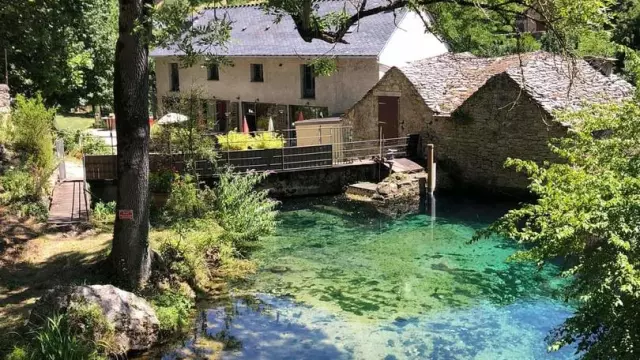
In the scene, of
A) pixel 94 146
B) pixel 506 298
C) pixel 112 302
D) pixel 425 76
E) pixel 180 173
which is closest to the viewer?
pixel 112 302

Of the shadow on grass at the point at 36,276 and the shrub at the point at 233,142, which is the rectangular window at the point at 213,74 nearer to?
the shrub at the point at 233,142

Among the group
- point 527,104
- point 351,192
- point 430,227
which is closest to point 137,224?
point 430,227

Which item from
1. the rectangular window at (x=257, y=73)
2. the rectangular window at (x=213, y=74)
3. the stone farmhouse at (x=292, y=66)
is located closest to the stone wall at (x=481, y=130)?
the stone farmhouse at (x=292, y=66)

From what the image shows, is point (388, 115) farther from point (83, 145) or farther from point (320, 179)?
point (83, 145)

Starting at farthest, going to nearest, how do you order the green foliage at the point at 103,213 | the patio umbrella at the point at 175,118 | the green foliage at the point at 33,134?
the patio umbrella at the point at 175,118 → the green foliage at the point at 33,134 → the green foliage at the point at 103,213

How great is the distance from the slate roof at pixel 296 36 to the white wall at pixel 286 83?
60 cm

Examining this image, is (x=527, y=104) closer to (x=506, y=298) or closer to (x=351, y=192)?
(x=351, y=192)

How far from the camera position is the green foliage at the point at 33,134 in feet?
52.6

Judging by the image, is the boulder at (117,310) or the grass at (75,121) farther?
the grass at (75,121)

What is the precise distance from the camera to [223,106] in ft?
116

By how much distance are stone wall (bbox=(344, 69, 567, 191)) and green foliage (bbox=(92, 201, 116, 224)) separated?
12997mm

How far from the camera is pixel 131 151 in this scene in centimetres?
1059

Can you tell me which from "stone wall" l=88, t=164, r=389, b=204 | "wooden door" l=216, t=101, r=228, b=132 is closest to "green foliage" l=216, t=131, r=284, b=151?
"stone wall" l=88, t=164, r=389, b=204

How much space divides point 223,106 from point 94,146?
13.7 meters
